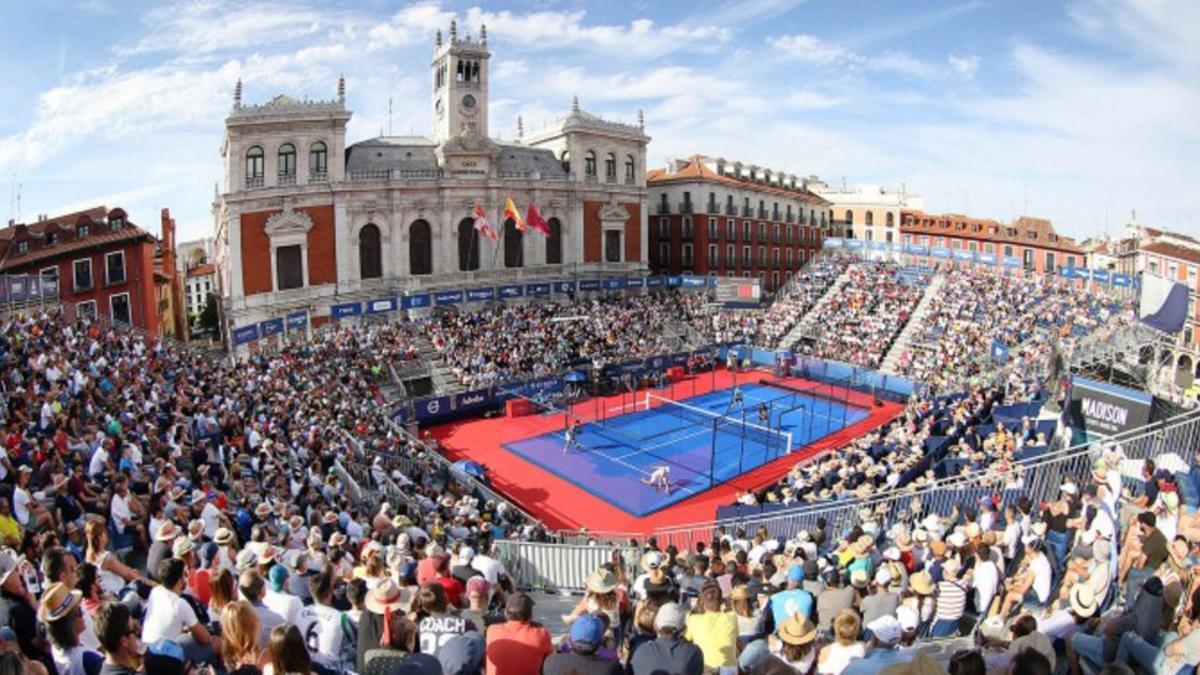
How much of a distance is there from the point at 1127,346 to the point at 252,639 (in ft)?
115

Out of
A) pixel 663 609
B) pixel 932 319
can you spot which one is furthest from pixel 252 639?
pixel 932 319

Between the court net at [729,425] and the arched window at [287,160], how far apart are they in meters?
23.5

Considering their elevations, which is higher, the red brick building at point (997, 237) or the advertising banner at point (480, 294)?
→ the red brick building at point (997, 237)

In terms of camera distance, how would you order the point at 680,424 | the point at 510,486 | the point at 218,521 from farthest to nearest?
1. the point at 680,424
2. the point at 510,486
3. the point at 218,521

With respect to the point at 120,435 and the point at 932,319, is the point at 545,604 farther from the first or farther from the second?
the point at 932,319

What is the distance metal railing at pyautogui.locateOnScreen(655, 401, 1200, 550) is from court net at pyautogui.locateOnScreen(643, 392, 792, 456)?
41.6 ft

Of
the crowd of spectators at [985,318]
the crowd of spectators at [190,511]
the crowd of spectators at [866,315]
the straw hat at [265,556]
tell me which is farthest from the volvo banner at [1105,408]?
the crowd of spectators at [866,315]

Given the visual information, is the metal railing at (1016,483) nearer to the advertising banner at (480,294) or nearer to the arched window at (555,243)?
the advertising banner at (480,294)

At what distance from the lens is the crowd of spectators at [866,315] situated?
4584 cm

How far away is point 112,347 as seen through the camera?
25109mm

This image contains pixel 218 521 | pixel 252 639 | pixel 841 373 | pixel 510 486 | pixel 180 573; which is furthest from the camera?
pixel 841 373

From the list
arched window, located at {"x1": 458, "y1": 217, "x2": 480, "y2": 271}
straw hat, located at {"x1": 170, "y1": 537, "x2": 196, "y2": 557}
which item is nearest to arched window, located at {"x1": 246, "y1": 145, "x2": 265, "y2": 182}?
arched window, located at {"x1": 458, "y1": 217, "x2": 480, "y2": 271}

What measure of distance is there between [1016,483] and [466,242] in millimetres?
38301

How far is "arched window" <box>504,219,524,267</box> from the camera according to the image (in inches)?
1993
